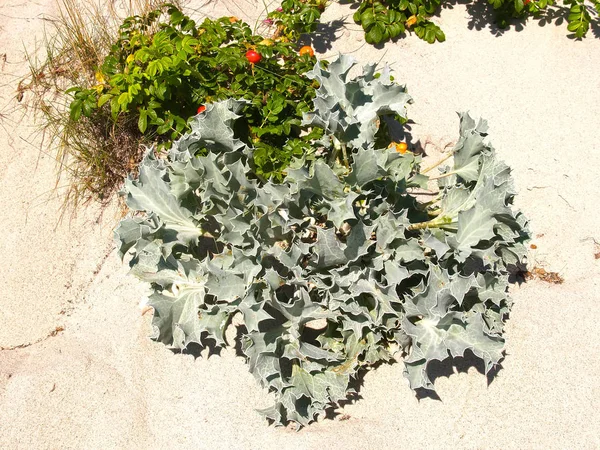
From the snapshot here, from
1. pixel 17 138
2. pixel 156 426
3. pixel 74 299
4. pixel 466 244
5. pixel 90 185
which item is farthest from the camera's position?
pixel 17 138

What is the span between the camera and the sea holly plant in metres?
2.55

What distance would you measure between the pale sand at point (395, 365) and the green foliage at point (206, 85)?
2.24ft

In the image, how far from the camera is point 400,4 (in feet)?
12.7

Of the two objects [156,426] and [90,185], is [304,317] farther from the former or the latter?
[90,185]

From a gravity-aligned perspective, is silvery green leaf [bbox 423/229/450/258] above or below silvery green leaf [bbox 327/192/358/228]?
below

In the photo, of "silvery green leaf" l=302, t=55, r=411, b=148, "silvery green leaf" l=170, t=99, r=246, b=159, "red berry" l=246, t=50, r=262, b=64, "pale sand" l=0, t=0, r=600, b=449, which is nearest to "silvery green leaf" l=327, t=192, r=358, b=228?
"silvery green leaf" l=302, t=55, r=411, b=148

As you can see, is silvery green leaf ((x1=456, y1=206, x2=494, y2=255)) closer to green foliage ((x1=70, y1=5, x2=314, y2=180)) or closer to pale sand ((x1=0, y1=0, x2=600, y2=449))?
pale sand ((x1=0, y1=0, x2=600, y2=449))

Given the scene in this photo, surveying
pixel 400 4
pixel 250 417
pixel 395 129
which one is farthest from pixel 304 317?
pixel 400 4

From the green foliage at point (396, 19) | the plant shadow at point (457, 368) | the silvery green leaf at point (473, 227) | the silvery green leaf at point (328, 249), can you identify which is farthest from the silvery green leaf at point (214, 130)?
the plant shadow at point (457, 368)

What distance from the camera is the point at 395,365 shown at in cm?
295

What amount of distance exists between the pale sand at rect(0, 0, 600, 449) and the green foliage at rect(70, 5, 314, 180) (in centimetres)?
68

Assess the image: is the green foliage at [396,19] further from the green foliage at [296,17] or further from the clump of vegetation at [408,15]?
the green foliage at [296,17]

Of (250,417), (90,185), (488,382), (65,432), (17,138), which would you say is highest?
(17,138)

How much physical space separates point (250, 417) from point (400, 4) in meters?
2.76
